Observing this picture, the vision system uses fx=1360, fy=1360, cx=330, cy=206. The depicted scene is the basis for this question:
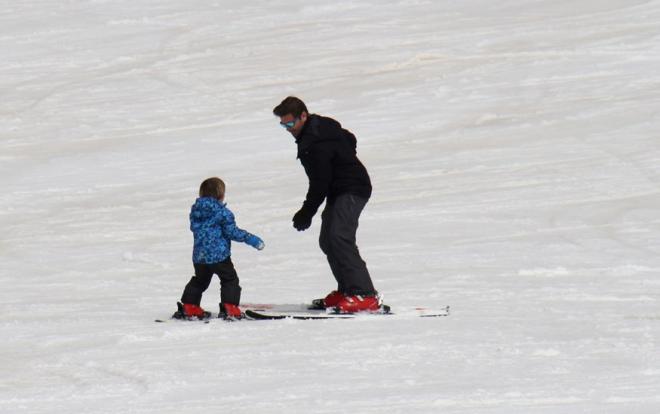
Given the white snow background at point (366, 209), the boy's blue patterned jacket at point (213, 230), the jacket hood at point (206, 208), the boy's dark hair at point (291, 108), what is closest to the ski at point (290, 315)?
the white snow background at point (366, 209)

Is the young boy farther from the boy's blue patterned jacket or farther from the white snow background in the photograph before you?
the white snow background

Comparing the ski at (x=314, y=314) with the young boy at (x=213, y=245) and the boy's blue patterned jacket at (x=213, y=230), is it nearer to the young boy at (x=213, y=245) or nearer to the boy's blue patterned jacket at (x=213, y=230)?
the young boy at (x=213, y=245)

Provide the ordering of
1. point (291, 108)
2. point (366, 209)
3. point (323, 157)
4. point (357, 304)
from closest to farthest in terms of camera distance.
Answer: point (291, 108)
point (323, 157)
point (357, 304)
point (366, 209)

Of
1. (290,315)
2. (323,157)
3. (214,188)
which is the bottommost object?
(290,315)

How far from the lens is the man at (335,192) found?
8.09 meters

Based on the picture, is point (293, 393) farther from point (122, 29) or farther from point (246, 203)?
point (122, 29)

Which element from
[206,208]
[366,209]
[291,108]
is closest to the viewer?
[291,108]

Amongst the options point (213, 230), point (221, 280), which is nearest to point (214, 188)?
point (213, 230)

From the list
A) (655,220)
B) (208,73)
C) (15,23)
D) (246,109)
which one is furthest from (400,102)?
(15,23)

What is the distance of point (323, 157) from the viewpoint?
8.11m

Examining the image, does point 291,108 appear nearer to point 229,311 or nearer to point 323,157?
point 323,157

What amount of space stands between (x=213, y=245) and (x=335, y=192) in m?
0.82

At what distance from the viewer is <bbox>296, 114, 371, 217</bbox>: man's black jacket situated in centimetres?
811

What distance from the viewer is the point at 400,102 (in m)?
19.5
